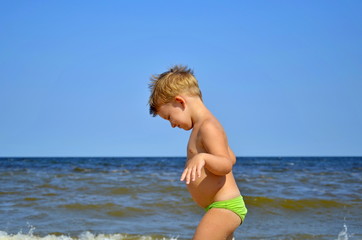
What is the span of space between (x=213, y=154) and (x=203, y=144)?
0.11 meters

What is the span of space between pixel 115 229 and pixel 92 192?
11.9 feet

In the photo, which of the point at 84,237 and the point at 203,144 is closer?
the point at 203,144

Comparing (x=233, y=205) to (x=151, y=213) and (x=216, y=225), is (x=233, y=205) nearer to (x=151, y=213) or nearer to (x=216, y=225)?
(x=216, y=225)

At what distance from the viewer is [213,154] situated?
2.74 m

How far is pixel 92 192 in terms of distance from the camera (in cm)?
984

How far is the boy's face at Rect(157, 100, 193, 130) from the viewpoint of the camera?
297 centimetres

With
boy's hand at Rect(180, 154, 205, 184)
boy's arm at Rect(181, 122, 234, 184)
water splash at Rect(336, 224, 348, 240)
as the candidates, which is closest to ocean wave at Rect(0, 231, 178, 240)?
water splash at Rect(336, 224, 348, 240)

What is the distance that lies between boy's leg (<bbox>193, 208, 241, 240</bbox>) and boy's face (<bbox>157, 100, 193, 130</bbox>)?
53 cm

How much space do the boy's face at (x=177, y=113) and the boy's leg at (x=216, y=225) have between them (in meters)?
0.53

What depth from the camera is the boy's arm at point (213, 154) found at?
2.58m

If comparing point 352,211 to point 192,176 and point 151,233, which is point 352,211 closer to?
point 151,233

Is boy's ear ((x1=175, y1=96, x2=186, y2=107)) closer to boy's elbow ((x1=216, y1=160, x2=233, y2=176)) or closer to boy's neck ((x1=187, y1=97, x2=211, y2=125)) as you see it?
boy's neck ((x1=187, y1=97, x2=211, y2=125))

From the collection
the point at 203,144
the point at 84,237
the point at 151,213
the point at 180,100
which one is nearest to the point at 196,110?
the point at 180,100

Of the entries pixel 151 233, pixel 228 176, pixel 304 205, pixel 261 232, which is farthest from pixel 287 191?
pixel 228 176
